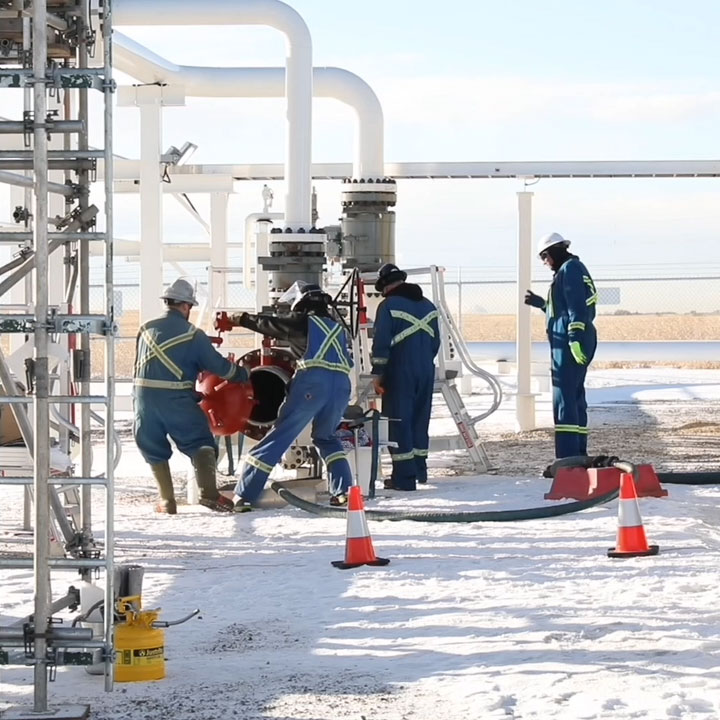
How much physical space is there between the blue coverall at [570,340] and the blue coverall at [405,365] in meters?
1.00

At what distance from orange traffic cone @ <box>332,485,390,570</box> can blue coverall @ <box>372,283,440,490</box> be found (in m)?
3.63

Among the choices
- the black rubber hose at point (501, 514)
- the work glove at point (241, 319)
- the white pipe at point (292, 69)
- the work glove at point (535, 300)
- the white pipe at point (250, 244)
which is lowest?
the black rubber hose at point (501, 514)

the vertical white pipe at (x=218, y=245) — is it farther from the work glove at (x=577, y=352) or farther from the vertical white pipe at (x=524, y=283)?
the work glove at (x=577, y=352)

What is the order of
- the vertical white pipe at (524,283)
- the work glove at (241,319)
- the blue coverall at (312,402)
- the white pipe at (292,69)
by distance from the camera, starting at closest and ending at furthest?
the blue coverall at (312,402) → the work glove at (241,319) → the white pipe at (292,69) → the vertical white pipe at (524,283)

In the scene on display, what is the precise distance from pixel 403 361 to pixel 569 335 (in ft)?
4.42

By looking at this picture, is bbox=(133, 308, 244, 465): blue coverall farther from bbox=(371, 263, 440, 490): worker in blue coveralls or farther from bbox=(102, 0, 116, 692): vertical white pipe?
bbox=(102, 0, 116, 692): vertical white pipe

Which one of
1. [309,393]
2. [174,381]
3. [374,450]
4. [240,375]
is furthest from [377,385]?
[174,381]

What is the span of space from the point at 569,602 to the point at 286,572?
183cm

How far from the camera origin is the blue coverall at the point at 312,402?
37.4ft

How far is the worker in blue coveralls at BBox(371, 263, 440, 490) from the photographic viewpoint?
41.5 feet

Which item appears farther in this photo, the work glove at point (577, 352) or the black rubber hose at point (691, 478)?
the work glove at point (577, 352)

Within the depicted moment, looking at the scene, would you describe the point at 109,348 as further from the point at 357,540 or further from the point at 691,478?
the point at 691,478

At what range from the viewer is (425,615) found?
303 inches

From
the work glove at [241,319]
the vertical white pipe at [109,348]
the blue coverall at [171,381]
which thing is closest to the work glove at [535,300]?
the work glove at [241,319]
